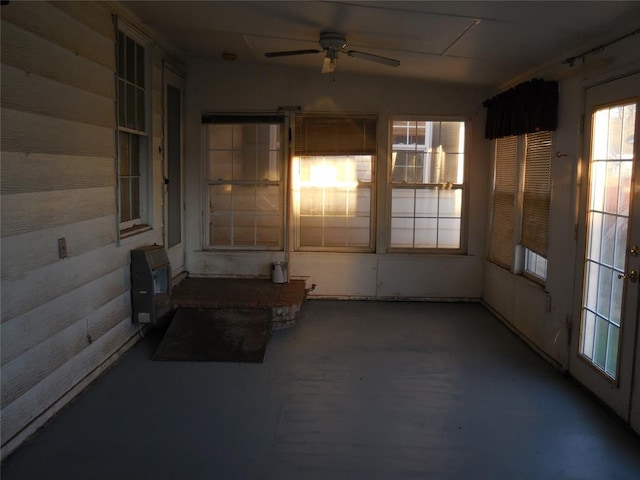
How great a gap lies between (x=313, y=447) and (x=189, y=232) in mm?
3821

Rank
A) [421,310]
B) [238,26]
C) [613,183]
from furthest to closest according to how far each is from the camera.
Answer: [421,310] < [238,26] < [613,183]

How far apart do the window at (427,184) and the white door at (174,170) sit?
2.41m

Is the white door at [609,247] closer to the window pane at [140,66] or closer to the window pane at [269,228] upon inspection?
the window pane at [269,228]

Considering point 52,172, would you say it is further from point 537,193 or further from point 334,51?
point 537,193

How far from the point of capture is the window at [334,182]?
251 inches

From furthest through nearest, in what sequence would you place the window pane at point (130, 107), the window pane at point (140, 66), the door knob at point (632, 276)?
the window pane at point (140, 66) → the window pane at point (130, 107) → the door knob at point (632, 276)

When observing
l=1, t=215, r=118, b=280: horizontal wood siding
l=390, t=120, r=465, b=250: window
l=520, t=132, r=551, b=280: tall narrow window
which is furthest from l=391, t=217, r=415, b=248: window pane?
l=1, t=215, r=118, b=280: horizontal wood siding

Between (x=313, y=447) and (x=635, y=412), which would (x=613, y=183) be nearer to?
(x=635, y=412)

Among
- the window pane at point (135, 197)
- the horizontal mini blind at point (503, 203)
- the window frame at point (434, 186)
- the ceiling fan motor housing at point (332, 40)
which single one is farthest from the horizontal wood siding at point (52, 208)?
the horizontal mini blind at point (503, 203)

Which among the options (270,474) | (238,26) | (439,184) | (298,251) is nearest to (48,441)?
(270,474)

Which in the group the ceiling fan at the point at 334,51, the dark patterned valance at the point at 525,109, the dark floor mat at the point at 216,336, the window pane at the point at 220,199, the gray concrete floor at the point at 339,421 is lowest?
the gray concrete floor at the point at 339,421

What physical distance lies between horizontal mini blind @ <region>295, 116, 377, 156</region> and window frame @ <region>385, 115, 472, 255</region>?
31cm

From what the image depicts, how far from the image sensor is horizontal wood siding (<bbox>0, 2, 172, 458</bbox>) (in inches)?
116

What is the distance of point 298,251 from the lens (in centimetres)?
657
